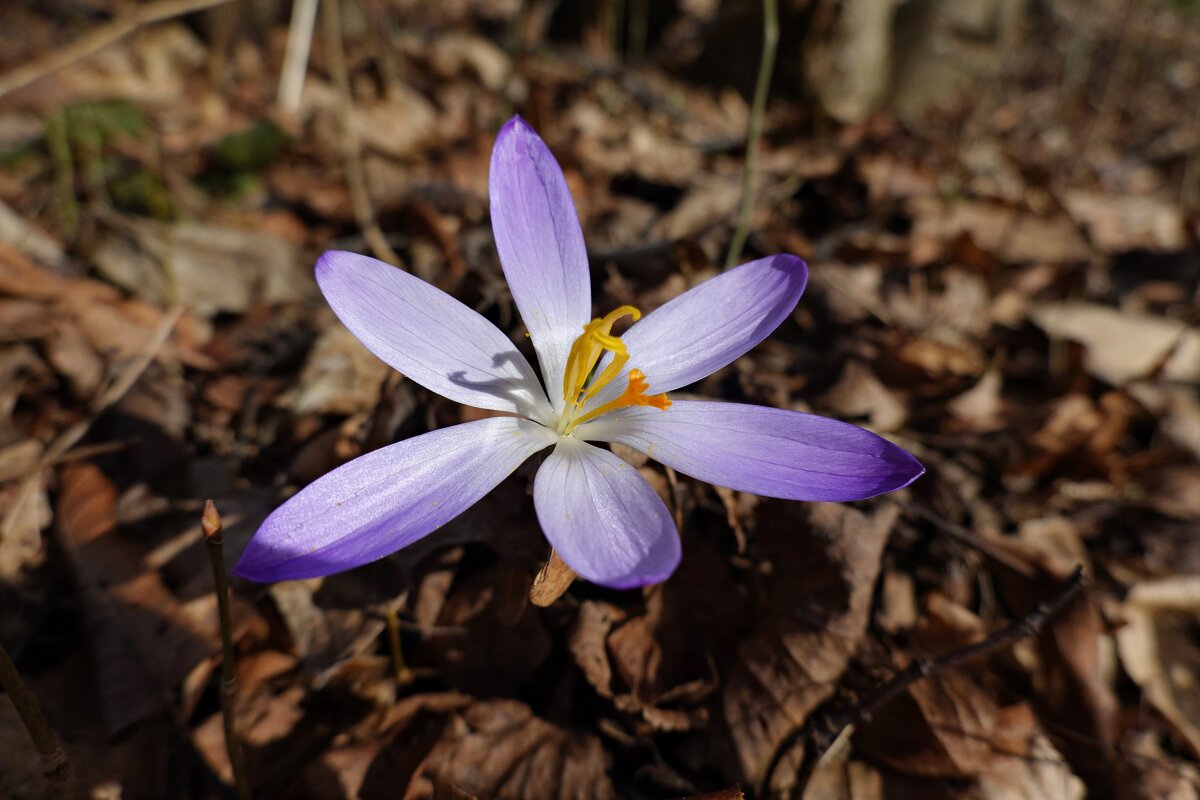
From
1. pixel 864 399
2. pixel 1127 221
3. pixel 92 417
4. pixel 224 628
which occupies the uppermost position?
pixel 224 628

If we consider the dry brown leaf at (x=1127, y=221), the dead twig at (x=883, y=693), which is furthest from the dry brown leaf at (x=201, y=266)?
the dry brown leaf at (x=1127, y=221)

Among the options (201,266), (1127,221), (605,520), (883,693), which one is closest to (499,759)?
(605,520)

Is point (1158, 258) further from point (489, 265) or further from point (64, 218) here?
point (64, 218)

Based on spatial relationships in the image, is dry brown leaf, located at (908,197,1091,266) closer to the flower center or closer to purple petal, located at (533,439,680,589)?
the flower center

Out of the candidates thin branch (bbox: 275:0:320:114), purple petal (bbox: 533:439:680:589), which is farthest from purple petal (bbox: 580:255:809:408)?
thin branch (bbox: 275:0:320:114)

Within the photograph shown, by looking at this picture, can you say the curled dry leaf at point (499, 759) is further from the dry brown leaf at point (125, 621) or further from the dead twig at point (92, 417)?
the dead twig at point (92, 417)

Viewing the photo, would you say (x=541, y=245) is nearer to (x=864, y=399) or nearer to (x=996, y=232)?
(x=864, y=399)
